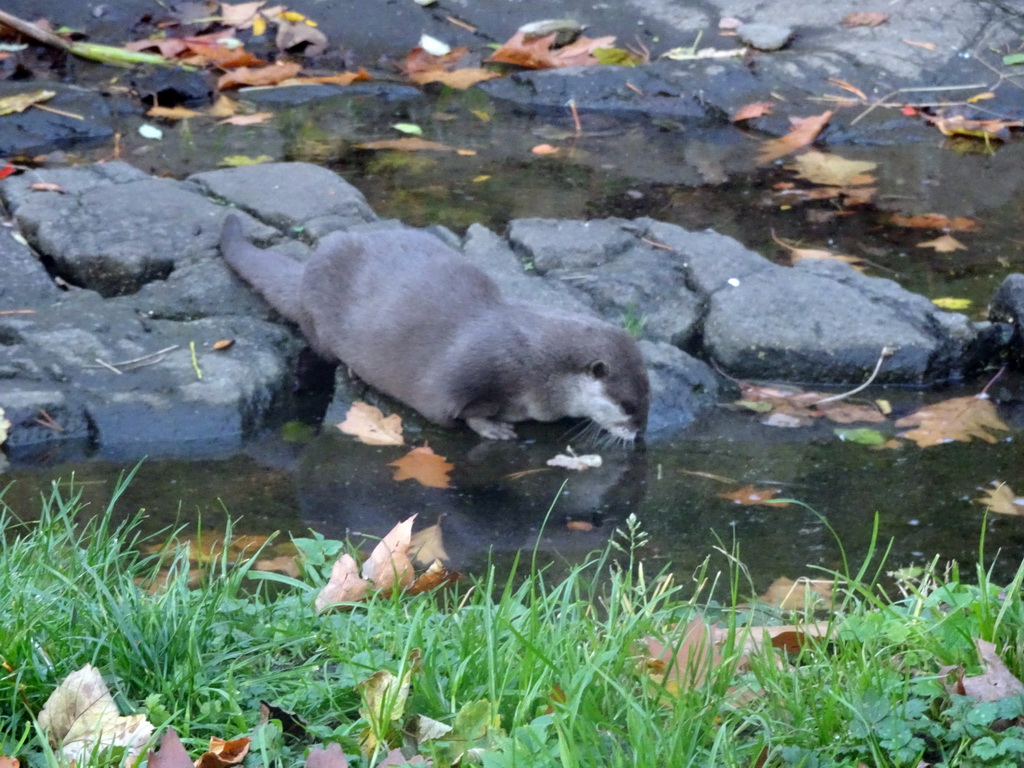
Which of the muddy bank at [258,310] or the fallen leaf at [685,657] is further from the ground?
the fallen leaf at [685,657]

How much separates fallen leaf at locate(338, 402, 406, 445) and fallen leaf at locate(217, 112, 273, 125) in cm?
283

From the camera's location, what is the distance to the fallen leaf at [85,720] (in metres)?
1.63

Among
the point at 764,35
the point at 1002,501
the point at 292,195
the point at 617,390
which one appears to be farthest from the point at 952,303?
the point at 764,35

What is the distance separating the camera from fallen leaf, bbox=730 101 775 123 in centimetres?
623

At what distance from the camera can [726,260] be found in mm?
4129

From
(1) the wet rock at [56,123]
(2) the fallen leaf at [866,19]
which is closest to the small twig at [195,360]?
(1) the wet rock at [56,123]

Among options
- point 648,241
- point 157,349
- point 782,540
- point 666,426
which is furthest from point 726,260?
point 157,349

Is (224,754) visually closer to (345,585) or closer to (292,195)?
(345,585)

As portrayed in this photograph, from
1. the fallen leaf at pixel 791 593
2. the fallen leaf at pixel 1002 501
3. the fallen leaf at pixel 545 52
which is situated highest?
the fallen leaf at pixel 791 593

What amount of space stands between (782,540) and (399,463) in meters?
1.05

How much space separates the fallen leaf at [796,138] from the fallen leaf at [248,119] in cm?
250

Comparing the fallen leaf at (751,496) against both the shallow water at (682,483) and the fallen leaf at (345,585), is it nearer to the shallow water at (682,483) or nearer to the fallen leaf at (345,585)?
the shallow water at (682,483)

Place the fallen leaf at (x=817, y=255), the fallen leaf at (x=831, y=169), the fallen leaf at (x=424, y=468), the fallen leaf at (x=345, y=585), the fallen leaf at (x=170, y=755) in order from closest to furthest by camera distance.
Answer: the fallen leaf at (x=170, y=755), the fallen leaf at (x=345, y=585), the fallen leaf at (x=424, y=468), the fallen leaf at (x=817, y=255), the fallen leaf at (x=831, y=169)

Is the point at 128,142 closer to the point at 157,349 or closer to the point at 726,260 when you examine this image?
the point at 157,349
